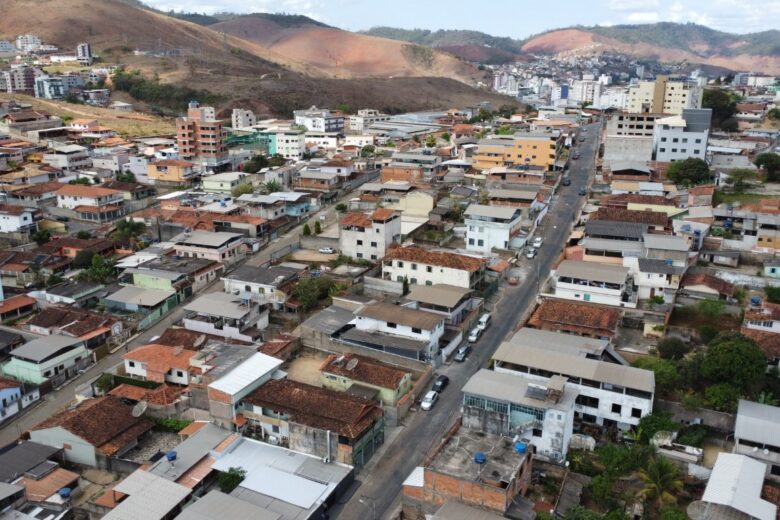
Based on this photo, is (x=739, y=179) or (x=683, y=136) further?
(x=683, y=136)

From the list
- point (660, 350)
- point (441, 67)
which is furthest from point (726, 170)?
point (441, 67)

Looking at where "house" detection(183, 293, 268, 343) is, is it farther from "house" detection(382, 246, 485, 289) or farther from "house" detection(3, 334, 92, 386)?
"house" detection(382, 246, 485, 289)

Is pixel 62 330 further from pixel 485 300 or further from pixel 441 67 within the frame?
pixel 441 67

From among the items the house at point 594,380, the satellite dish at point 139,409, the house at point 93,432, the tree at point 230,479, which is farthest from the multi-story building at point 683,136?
the house at point 93,432

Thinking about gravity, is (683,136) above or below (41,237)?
above

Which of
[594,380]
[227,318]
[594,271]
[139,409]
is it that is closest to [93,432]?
[139,409]

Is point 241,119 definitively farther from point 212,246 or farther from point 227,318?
point 227,318

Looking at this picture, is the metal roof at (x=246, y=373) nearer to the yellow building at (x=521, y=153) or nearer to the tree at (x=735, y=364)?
the tree at (x=735, y=364)
